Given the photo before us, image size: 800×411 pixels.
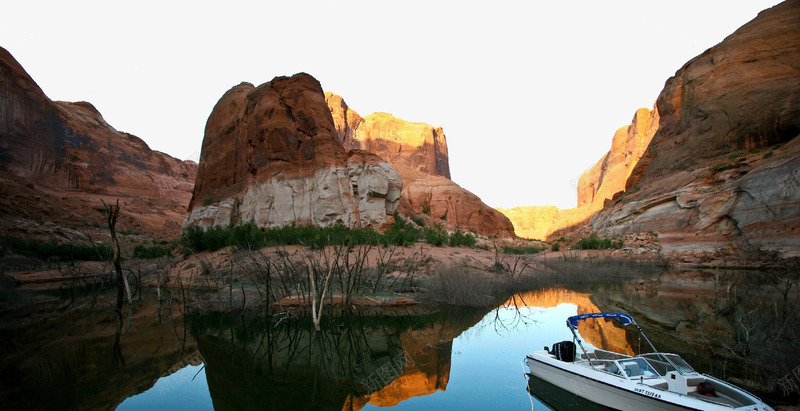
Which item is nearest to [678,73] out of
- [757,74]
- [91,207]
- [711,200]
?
[757,74]

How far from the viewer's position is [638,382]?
206 inches

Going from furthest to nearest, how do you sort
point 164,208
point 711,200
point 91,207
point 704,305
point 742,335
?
point 164,208, point 91,207, point 711,200, point 704,305, point 742,335

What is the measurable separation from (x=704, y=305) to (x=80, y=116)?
78.5m

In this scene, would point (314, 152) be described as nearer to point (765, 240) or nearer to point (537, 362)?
point (537, 362)

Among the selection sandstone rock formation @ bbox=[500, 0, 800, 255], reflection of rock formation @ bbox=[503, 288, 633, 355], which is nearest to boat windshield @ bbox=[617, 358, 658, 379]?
reflection of rock formation @ bbox=[503, 288, 633, 355]

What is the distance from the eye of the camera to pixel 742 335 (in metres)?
6.78

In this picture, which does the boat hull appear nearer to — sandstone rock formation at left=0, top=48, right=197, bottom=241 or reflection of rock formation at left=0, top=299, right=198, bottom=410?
reflection of rock formation at left=0, top=299, right=198, bottom=410

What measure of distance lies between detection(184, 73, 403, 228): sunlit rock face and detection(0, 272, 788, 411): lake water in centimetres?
1492

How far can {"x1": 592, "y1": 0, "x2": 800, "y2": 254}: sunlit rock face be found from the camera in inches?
797

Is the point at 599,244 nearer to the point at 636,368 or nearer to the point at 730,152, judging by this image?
the point at 730,152

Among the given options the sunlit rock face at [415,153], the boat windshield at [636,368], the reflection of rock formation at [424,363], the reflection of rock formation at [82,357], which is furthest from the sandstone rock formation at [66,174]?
the boat windshield at [636,368]

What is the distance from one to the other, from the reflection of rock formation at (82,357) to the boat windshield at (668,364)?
8.43 m

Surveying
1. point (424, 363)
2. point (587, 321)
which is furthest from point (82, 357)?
point (587, 321)

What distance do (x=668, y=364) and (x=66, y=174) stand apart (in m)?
66.2
